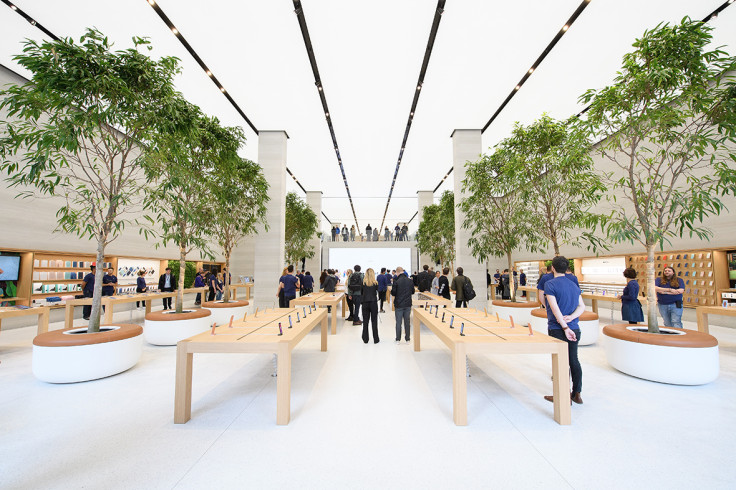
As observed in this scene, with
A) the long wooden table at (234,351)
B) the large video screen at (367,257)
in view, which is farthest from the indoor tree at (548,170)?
the large video screen at (367,257)

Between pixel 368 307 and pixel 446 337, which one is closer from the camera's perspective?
pixel 446 337

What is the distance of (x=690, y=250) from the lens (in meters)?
8.23

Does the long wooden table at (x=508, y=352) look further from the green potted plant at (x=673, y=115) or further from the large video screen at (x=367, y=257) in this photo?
the large video screen at (x=367, y=257)

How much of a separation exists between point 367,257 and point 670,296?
18.9 m

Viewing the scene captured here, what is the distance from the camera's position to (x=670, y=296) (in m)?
5.79

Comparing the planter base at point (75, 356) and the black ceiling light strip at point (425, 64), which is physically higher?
the black ceiling light strip at point (425, 64)

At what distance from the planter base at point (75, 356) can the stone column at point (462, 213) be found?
32.4 ft

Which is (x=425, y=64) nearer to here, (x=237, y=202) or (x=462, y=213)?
(x=462, y=213)

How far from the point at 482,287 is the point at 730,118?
26.9ft

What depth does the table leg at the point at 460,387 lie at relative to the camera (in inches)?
113

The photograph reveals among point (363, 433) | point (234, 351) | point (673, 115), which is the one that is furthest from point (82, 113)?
point (673, 115)

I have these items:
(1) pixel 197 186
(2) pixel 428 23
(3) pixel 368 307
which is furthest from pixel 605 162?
(1) pixel 197 186

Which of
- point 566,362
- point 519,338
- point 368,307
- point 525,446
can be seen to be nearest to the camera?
point 525,446

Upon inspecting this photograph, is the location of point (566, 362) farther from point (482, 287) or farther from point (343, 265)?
point (343, 265)
